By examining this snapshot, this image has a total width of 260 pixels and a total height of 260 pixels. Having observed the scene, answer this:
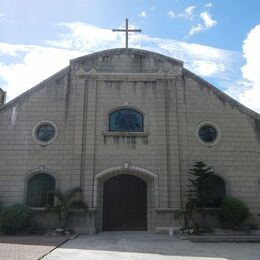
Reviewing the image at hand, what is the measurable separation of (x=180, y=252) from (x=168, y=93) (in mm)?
9319

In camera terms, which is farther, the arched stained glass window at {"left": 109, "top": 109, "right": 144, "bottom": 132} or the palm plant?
A: the arched stained glass window at {"left": 109, "top": 109, "right": 144, "bottom": 132}

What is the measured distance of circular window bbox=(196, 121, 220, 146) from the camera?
1705 cm

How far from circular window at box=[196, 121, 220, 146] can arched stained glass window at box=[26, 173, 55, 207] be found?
779cm

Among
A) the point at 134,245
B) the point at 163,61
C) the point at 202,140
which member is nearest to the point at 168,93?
the point at 163,61

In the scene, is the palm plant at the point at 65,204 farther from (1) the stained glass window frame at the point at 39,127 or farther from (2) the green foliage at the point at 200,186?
(2) the green foliage at the point at 200,186

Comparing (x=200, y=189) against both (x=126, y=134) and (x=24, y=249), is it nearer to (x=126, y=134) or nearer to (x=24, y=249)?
(x=126, y=134)

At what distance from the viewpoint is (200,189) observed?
49.8ft

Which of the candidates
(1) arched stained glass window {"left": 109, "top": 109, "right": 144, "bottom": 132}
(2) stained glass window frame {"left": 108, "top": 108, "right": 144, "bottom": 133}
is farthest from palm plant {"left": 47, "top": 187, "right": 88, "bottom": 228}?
(1) arched stained glass window {"left": 109, "top": 109, "right": 144, "bottom": 132}

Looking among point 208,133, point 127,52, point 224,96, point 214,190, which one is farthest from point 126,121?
point 214,190

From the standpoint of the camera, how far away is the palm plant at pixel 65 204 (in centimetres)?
1488

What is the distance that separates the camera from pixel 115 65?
17922 millimetres

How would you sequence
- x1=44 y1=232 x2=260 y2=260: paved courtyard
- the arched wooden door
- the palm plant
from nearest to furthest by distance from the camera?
x1=44 y1=232 x2=260 y2=260: paved courtyard
the palm plant
the arched wooden door

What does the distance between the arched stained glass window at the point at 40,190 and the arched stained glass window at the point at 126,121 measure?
160 inches

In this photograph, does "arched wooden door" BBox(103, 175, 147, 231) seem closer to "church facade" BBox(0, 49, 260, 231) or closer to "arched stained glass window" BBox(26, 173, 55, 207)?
"church facade" BBox(0, 49, 260, 231)
